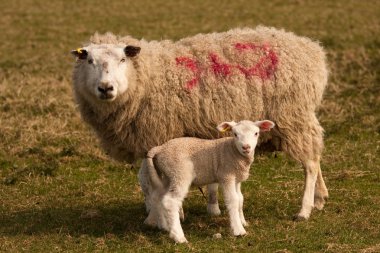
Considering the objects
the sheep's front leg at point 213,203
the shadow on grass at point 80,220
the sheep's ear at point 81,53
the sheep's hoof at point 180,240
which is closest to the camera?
the sheep's hoof at point 180,240

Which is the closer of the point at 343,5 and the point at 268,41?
the point at 268,41

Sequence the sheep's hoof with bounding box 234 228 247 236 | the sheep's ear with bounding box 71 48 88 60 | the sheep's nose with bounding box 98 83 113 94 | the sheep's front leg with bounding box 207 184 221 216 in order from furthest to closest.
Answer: the sheep's front leg with bounding box 207 184 221 216
the sheep's ear with bounding box 71 48 88 60
the sheep's nose with bounding box 98 83 113 94
the sheep's hoof with bounding box 234 228 247 236

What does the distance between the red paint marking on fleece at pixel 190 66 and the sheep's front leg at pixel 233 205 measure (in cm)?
125

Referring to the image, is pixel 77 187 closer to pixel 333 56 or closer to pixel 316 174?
pixel 316 174

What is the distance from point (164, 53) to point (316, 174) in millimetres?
2177

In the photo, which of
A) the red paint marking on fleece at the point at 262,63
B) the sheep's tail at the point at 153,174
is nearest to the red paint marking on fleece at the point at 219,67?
the red paint marking on fleece at the point at 262,63

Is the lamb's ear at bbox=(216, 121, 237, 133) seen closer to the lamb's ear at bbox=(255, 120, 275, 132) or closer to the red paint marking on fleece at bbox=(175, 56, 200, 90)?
the lamb's ear at bbox=(255, 120, 275, 132)

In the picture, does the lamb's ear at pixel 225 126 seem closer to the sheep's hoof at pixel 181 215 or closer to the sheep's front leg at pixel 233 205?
the sheep's front leg at pixel 233 205

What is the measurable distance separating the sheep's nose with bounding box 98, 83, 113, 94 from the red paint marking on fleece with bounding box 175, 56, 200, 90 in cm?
93

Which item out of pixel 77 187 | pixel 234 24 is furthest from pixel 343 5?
pixel 77 187

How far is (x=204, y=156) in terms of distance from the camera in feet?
24.2

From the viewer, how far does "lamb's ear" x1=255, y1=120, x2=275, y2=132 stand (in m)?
7.43

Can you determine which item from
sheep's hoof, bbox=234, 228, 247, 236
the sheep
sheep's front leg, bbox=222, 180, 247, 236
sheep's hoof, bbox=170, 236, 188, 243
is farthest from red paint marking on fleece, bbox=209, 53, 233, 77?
sheep's hoof, bbox=170, 236, 188, 243

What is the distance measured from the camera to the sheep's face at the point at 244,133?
7.17m
